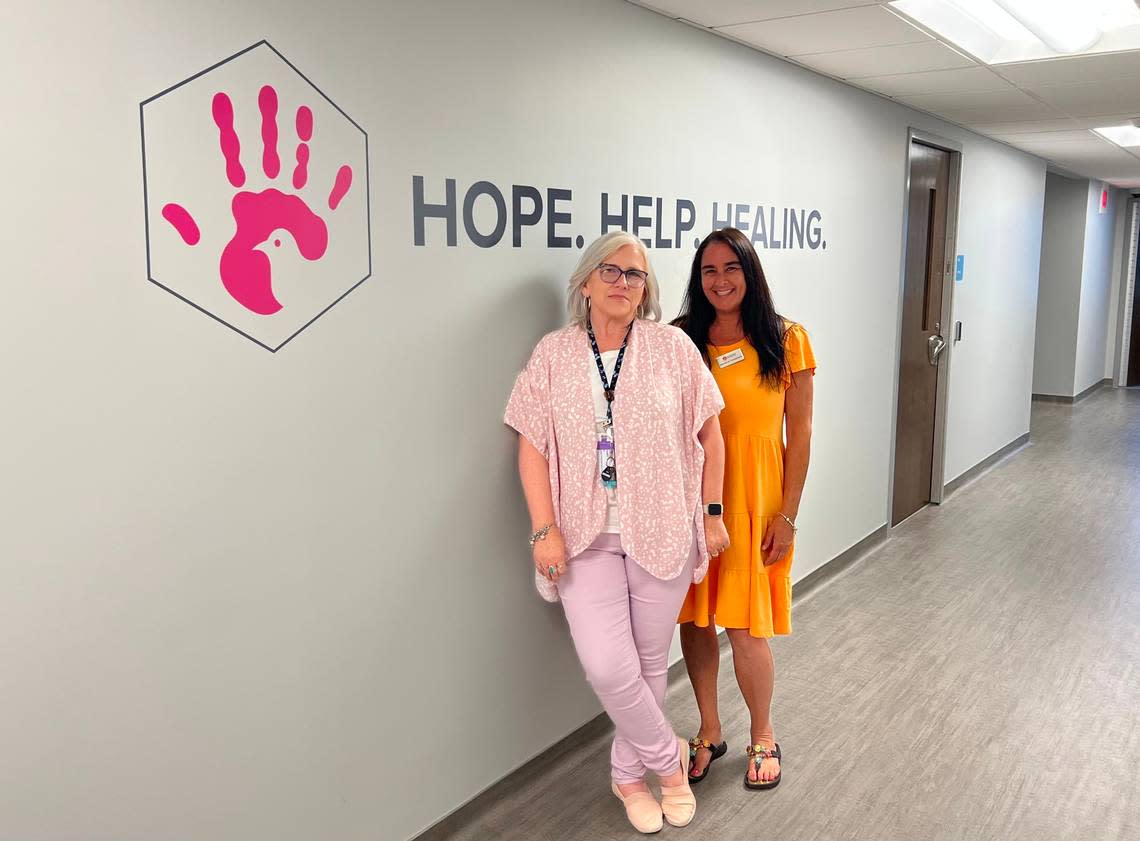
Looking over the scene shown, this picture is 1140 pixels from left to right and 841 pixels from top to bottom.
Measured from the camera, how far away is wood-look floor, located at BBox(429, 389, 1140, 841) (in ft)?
9.20

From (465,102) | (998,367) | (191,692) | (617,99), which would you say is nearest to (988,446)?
(998,367)

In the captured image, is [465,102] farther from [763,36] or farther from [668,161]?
[763,36]

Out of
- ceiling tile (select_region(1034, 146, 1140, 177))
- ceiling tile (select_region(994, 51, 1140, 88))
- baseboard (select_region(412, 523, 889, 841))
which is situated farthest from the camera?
ceiling tile (select_region(1034, 146, 1140, 177))

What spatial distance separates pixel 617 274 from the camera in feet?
8.63

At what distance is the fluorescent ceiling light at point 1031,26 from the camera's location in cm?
345

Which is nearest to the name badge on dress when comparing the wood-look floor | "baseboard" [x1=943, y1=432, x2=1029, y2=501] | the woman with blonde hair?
the woman with blonde hair

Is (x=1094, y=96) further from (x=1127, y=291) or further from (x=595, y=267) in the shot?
(x=1127, y=291)

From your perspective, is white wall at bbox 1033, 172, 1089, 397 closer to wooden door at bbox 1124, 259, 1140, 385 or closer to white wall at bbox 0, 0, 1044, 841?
wooden door at bbox 1124, 259, 1140, 385

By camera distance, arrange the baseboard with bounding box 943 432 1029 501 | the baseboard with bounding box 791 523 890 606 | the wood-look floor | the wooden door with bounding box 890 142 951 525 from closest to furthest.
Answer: the wood-look floor < the baseboard with bounding box 791 523 890 606 < the wooden door with bounding box 890 142 951 525 < the baseboard with bounding box 943 432 1029 501

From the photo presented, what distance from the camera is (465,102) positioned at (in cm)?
248

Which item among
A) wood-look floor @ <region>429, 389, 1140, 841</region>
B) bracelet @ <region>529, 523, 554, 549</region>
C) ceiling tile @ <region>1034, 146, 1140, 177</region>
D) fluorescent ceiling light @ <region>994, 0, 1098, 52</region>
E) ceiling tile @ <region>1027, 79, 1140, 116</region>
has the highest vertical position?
fluorescent ceiling light @ <region>994, 0, 1098, 52</region>

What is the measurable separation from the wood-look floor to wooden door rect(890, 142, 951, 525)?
1.57ft

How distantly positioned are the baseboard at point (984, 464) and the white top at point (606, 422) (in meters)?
4.49

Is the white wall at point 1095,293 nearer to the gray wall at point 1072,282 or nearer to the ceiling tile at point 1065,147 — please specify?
the gray wall at point 1072,282
